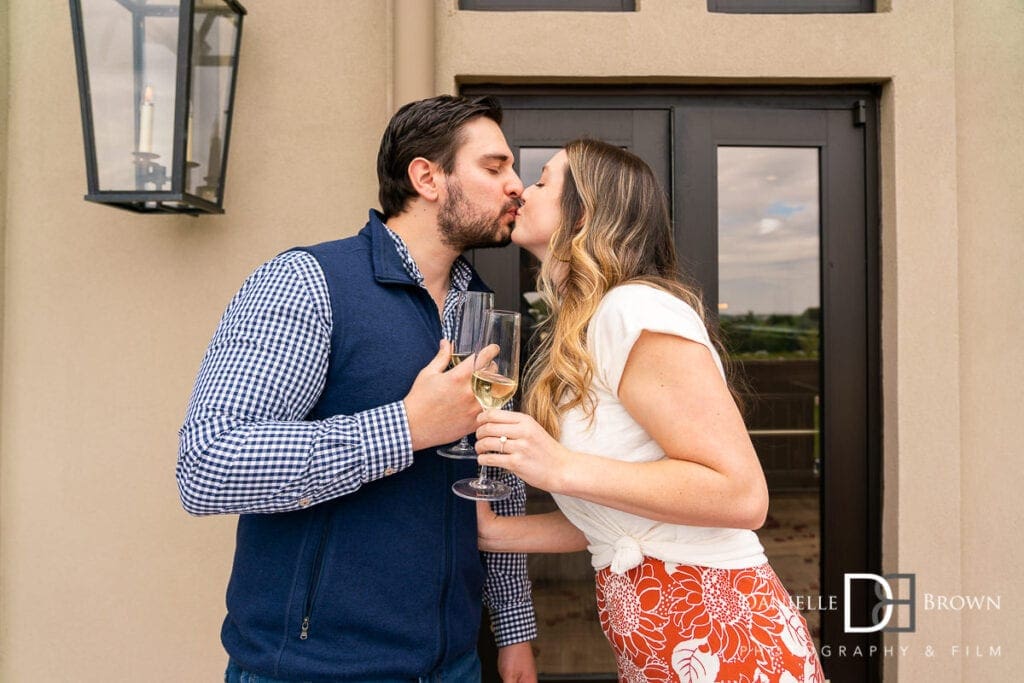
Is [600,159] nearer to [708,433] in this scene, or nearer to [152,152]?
[708,433]

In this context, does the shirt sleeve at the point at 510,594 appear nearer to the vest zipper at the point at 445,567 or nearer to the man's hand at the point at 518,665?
the man's hand at the point at 518,665

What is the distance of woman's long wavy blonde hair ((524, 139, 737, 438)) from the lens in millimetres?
1534

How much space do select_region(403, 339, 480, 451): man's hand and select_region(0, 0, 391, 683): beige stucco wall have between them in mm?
1289

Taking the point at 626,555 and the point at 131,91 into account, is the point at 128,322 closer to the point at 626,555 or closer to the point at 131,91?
the point at 131,91

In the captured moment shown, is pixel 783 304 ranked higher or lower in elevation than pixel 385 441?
higher

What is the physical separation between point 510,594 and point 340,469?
2.85 ft

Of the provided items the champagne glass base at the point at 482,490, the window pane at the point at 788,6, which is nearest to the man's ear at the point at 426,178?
the champagne glass base at the point at 482,490

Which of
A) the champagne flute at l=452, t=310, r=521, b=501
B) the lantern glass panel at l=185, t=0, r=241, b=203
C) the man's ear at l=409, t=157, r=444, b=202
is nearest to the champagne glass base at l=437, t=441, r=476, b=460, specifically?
the champagne flute at l=452, t=310, r=521, b=501

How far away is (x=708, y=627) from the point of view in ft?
4.54

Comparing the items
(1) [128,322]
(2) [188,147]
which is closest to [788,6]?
(2) [188,147]

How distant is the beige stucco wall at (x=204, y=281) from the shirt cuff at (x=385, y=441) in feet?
4.27

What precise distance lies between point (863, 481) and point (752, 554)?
1.43 m

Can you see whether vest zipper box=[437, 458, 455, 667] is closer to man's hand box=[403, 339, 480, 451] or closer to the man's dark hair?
man's hand box=[403, 339, 480, 451]

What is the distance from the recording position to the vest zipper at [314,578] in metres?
1.41
